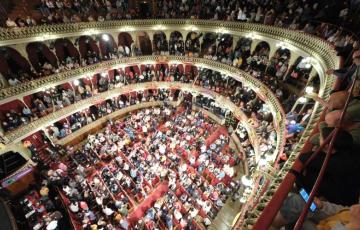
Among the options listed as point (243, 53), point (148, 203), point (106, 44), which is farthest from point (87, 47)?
point (148, 203)

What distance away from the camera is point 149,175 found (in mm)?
17984

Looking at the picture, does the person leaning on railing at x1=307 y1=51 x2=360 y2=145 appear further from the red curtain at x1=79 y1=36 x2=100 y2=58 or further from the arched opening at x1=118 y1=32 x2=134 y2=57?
the red curtain at x1=79 y1=36 x2=100 y2=58

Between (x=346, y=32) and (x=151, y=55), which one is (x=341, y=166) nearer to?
(x=346, y=32)

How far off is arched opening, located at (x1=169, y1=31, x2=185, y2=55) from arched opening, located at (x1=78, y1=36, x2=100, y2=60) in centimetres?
833

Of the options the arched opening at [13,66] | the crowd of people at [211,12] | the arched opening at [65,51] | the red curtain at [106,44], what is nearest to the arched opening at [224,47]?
the crowd of people at [211,12]

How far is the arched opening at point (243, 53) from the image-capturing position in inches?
754

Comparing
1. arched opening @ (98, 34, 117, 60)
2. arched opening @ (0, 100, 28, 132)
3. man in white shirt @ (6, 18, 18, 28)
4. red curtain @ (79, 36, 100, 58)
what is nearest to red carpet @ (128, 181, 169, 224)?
arched opening @ (0, 100, 28, 132)

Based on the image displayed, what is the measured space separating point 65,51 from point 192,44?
Result: 1328 cm

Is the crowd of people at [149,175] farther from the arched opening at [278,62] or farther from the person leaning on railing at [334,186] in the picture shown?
the person leaning on railing at [334,186]

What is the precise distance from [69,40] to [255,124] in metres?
18.9

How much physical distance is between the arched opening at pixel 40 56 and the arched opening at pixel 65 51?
68 cm

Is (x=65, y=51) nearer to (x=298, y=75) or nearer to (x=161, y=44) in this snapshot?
(x=161, y=44)

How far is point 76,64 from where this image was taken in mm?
19484

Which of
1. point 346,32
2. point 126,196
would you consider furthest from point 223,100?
point 126,196
